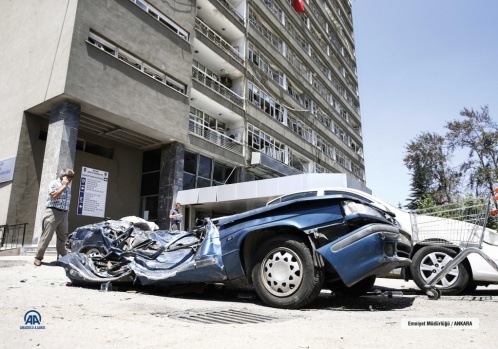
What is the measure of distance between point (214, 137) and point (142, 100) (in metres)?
6.09

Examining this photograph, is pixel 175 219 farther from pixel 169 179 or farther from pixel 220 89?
pixel 220 89

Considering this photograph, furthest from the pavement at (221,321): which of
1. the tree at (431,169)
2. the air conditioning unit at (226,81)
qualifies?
the tree at (431,169)

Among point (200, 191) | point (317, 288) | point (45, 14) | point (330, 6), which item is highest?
point (330, 6)

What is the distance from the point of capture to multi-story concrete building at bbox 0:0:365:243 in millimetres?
14547

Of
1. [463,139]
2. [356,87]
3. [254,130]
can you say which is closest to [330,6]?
[356,87]

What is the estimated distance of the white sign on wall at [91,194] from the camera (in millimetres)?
16312

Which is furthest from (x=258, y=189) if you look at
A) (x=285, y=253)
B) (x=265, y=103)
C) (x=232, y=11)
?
(x=232, y=11)

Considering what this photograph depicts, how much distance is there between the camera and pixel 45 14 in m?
16.0

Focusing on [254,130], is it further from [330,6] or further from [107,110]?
[330,6]

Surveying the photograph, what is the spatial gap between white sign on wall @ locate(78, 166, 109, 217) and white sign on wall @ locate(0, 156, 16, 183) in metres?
2.65

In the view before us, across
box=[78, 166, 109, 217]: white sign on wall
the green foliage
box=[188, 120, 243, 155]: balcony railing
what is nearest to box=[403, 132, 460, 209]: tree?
the green foliage

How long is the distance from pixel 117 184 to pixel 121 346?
17594 millimetres

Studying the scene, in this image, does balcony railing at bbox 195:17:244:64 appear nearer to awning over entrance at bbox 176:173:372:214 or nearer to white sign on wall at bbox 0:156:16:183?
awning over entrance at bbox 176:173:372:214

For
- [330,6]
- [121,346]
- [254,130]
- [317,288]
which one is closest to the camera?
[121,346]
